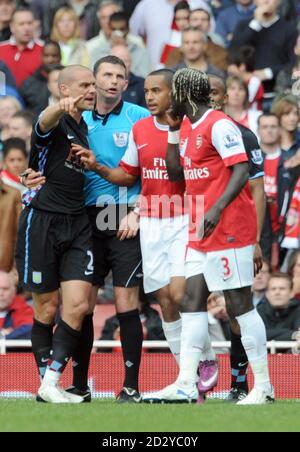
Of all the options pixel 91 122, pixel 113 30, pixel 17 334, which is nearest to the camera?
pixel 91 122

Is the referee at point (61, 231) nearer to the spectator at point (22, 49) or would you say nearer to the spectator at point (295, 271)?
the spectator at point (295, 271)

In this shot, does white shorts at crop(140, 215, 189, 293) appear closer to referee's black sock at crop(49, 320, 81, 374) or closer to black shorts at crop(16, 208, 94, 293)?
black shorts at crop(16, 208, 94, 293)

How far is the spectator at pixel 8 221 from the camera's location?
15055 mm

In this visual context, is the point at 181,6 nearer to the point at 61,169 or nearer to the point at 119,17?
the point at 119,17

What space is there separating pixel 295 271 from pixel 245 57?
4176 mm

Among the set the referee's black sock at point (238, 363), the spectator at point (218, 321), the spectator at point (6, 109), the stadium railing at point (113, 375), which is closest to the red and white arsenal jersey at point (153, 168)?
the referee's black sock at point (238, 363)

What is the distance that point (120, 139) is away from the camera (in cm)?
1091

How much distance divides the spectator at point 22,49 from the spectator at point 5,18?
3.02 ft

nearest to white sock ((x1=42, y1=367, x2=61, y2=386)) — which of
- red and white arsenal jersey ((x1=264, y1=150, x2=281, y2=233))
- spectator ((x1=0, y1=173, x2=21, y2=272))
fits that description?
spectator ((x1=0, y1=173, x2=21, y2=272))

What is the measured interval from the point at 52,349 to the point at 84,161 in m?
1.47

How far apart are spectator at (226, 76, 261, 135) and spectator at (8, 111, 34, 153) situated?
2.48m
